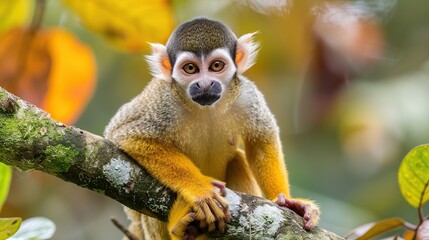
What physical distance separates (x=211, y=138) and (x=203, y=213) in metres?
1.12

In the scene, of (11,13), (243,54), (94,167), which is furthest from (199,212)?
(11,13)

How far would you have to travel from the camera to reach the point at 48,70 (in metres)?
4.93

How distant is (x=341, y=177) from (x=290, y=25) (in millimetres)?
3868

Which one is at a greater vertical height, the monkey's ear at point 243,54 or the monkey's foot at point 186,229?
the monkey's ear at point 243,54

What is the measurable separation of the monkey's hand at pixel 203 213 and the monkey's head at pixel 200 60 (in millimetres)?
858

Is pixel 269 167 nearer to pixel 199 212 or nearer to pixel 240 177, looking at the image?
pixel 240 177

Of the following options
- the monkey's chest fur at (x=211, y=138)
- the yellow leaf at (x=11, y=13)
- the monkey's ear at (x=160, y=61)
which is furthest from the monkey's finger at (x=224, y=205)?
the yellow leaf at (x=11, y=13)

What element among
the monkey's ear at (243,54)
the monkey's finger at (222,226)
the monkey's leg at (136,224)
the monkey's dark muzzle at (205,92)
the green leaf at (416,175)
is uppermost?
the monkey's ear at (243,54)

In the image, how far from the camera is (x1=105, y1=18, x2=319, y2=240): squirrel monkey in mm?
4469

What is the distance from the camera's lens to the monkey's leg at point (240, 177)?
498cm

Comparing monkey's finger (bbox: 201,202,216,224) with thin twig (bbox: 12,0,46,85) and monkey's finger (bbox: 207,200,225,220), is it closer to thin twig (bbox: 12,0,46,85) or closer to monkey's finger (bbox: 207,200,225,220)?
monkey's finger (bbox: 207,200,225,220)

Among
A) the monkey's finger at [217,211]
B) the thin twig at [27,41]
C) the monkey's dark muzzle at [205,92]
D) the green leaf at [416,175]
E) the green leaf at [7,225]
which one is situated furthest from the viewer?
the thin twig at [27,41]

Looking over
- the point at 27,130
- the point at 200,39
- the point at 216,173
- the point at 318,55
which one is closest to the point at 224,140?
the point at 216,173

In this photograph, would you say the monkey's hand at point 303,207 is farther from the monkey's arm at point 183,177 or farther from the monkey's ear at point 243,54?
the monkey's ear at point 243,54
